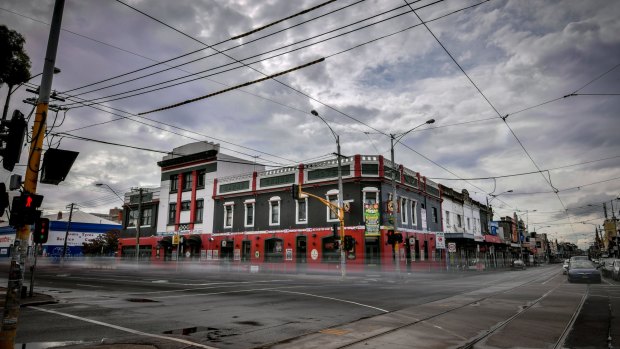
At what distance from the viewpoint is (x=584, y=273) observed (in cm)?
2328

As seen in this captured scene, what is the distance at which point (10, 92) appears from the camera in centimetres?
1510

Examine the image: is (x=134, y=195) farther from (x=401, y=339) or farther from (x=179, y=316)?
(x=401, y=339)

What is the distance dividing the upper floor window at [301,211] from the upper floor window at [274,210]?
2.22 m

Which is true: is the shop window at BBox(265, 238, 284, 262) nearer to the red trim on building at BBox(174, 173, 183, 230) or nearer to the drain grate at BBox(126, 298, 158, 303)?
the red trim on building at BBox(174, 173, 183, 230)

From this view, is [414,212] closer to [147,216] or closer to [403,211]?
[403,211]

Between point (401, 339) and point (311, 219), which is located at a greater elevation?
point (311, 219)

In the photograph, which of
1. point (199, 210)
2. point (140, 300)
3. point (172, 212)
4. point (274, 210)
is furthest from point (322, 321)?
point (172, 212)

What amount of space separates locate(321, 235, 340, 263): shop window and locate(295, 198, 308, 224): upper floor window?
2.87m

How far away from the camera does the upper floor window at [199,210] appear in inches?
1746

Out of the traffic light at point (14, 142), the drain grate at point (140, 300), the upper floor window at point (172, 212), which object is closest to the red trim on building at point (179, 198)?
the upper floor window at point (172, 212)

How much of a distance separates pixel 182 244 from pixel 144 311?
33.6 metres

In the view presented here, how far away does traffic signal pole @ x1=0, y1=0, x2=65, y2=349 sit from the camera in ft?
20.7

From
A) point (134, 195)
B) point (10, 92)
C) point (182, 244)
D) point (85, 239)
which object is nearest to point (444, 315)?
point (10, 92)

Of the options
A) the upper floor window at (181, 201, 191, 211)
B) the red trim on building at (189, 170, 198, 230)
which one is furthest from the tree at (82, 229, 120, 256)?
the red trim on building at (189, 170, 198, 230)
